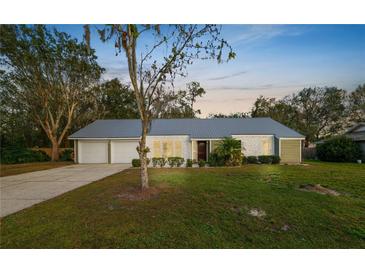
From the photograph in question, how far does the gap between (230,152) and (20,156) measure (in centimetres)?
1914

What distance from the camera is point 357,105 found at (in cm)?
2942

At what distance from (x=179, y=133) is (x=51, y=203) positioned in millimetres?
11446

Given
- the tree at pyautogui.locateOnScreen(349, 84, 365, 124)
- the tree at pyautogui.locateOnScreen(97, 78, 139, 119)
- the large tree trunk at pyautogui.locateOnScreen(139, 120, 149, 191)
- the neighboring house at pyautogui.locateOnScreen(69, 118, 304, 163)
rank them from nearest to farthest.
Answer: the large tree trunk at pyautogui.locateOnScreen(139, 120, 149, 191), the neighboring house at pyautogui.locateOnScreen(69, 118, 304, 163), the tree at pyautogui.locateOnScreen(97, 78, 139, 119), the tree at pyautogui.locateOnScreen(349, 84, 365, 124)

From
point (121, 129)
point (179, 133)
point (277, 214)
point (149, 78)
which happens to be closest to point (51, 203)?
point (149, 78)

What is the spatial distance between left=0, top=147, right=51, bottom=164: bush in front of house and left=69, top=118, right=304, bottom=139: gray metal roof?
5253 millimetres

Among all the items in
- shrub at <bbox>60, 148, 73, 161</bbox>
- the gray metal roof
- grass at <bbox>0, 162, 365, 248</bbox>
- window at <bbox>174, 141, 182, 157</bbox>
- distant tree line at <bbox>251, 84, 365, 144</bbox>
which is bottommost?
shrub at <bbox>60, 148, 73, 161</bbox>

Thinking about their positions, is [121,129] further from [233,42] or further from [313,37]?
[313,37]

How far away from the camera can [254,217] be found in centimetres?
430

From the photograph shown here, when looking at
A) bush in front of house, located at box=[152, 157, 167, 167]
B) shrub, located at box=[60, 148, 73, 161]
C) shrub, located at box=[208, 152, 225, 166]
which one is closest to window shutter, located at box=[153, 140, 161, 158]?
bush in front of house, located at box=[152, 157, 167, 167]

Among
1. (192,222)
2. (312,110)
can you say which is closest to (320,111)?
(312,110)

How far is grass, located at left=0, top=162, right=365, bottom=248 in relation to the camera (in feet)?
11.0

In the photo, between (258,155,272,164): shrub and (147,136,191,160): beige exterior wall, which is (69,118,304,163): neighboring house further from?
(258,155,272,164): shrub

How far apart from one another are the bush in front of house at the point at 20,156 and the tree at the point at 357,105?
136 feet

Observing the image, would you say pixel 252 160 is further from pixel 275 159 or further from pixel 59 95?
pixel 59 95
